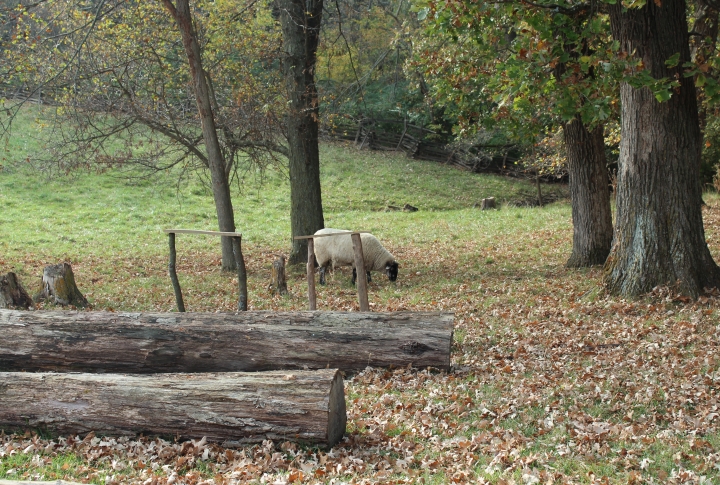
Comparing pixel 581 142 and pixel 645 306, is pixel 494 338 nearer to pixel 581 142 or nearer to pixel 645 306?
pixel 645 306

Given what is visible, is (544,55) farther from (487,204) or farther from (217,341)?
(487,204)

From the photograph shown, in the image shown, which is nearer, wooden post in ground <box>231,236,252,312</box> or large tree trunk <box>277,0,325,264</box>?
wooden post in ground <box>231,236,252,312</box>

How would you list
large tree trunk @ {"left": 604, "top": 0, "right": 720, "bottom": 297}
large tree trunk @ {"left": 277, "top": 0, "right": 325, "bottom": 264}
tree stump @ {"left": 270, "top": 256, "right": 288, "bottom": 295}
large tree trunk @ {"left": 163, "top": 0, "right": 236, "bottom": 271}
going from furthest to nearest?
1. large tree trunk @ {"left": 277, "top": 0, "right": 325, "bottom": 264}
2. tree stump @ {"left": 270, "top": 256, "right": 288, "bottom": 295}
3. large tree trunk @ {"left": 163, "top": 0, "right": 236, "bottom": 271}
4. large tree trunk @ {"left": 604, "top": 0, "right": 720, "bottom": 297}

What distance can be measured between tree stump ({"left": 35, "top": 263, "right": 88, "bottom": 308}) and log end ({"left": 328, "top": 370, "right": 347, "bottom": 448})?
28.3 ft

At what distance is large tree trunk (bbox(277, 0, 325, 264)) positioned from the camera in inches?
667

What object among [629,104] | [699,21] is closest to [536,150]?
[699,21]

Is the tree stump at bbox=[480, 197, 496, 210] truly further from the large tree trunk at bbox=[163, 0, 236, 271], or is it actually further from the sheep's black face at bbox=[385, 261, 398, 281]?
the large tree trunk at bbox=[163, 0, 236, 271]

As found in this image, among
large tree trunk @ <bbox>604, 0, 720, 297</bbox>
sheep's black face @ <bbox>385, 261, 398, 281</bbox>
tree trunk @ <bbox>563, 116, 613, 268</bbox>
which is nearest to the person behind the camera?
large tree trunk @ <bbox>604, 0, 720, 297</bbox>

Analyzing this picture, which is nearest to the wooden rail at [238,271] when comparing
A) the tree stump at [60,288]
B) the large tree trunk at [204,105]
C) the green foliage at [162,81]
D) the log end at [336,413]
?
the tree stump at [60,288]

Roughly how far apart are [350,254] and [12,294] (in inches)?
273

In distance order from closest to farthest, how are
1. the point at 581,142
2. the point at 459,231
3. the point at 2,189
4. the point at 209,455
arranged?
the point at 209,455, the point at 581,142, the point at 459,231, the point at 2,189

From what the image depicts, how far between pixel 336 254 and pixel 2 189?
19.6m

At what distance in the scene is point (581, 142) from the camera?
1480 centimetres

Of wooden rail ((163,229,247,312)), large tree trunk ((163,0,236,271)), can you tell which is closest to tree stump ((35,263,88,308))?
wooden rail ((163,229,247,312))
